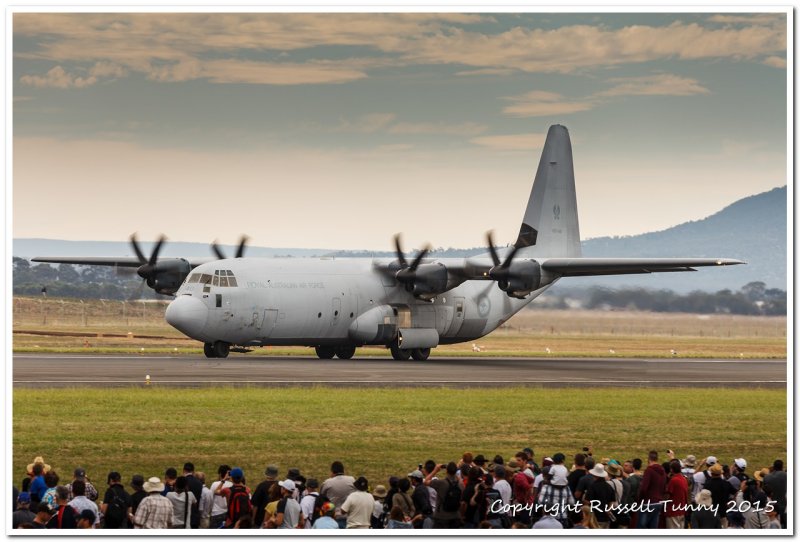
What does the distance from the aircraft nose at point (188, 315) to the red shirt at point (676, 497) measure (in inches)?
1022

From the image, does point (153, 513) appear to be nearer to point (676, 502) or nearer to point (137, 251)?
point (676, 502)

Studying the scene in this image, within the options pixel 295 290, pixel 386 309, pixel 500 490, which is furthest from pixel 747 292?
pixel 500 490

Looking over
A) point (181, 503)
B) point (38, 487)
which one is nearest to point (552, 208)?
point (181, 503)

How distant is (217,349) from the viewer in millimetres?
43062

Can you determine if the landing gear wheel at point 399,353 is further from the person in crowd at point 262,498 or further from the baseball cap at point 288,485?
the person in crowd at point 262,498

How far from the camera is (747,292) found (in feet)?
194

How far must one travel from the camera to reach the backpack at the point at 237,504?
16.2 m

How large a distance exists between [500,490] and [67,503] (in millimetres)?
5995

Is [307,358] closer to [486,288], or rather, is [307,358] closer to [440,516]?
[486,288]

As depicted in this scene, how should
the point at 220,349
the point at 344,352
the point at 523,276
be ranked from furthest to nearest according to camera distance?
1. the point at 344,352
2. the point at 523,276
3. the point at 220,349

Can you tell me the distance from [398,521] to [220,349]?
93.7ft

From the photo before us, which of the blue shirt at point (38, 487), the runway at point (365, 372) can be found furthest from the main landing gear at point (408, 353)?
the blue shirt at point (38, 487)

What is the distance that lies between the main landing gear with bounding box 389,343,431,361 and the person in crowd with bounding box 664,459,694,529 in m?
30.7

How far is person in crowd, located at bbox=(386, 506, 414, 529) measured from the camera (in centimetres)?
1528
